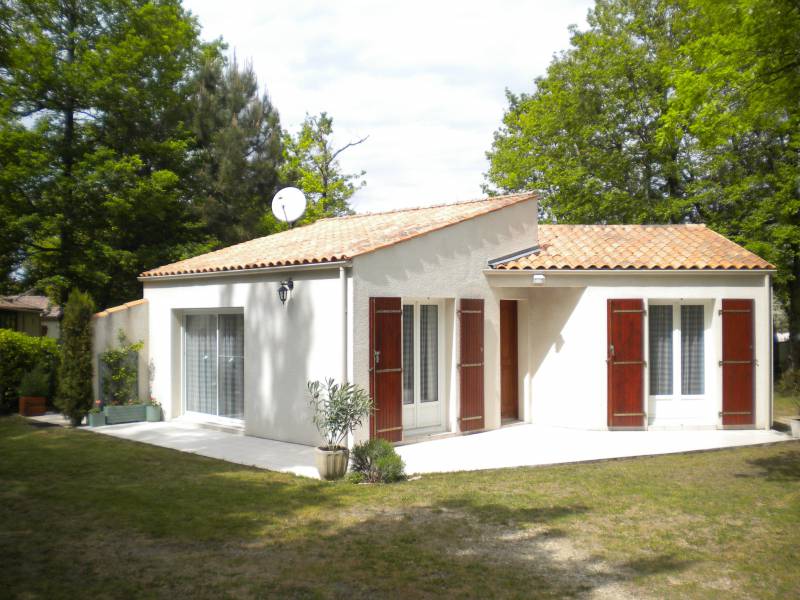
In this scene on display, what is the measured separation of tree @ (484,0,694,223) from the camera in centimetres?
2516

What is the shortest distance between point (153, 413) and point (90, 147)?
38.5 feet

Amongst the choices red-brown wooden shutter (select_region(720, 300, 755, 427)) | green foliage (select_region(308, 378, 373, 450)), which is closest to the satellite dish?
green foliage (select_region(308, 378, 373, 450))

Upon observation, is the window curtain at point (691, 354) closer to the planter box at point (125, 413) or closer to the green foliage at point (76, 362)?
the planter box at point (125, 413)

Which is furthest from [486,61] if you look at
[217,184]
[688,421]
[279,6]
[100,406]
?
[100,406]

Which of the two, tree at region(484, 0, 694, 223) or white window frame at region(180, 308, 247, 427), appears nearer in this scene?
white window frame at region(180, 308, 247, 427)

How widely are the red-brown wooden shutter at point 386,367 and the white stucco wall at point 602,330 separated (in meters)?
2.81

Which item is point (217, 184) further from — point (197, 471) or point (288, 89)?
point (197, 471)

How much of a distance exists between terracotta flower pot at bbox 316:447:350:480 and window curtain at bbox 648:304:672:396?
23.2 ft

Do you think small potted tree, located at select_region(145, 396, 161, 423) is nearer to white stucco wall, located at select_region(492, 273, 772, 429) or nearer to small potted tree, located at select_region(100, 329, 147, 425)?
small potted tree, located at select_region(100, 329, 147, 425)

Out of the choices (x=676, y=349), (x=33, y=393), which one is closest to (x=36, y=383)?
(x=33, y=393)

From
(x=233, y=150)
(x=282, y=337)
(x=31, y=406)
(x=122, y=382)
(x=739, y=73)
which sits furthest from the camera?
(x=233, y=150)

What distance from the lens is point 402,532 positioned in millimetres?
6688

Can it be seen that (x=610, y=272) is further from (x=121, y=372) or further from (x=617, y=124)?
(x=617, y=124)

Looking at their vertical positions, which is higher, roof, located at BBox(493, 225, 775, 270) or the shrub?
roof, located at BBox(493, 225, 775, 270)
